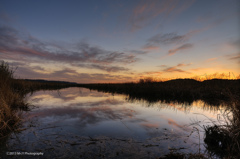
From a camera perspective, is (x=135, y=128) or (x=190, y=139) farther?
(x=135, y=128)

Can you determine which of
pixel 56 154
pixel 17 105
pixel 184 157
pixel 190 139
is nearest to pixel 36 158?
pixel 56 154

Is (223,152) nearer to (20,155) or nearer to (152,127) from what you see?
(152,127)

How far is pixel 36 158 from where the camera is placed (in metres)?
2.64

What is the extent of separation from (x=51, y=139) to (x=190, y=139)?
13.5ft

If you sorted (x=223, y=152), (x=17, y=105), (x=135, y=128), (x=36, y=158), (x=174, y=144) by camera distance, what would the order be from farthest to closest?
(x=17, y=105), (x=135, y=128), (x=174, y=144), (x=223, y=152), (x=36, y=158)

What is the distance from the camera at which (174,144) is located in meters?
3.42

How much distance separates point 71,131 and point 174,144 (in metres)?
3.23

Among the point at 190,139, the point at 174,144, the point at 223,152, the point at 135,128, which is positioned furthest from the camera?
the point at 135,128

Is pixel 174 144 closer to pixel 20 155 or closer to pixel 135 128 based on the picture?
pixel 135 128

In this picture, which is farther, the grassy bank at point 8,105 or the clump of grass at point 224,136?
the grassy bank at point 8,105

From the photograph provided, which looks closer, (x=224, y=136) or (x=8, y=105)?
(x=224, y=136)

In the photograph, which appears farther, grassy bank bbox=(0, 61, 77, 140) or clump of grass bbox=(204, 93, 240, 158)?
grassy bank bbox=(0, 61, 77, 140)

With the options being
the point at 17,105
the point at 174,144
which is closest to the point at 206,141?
the point at 174,144

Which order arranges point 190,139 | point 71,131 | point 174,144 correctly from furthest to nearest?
point 71,131 < point 190,139 < point 174,144
